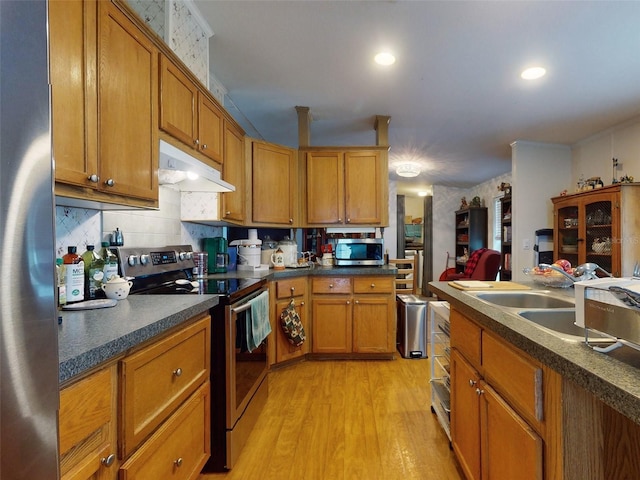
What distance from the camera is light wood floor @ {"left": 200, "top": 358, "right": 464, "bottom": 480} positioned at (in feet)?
5.15

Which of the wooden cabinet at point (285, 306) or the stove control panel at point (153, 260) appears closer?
the stove control panel at point (153, 260)

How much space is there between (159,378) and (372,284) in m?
2.17

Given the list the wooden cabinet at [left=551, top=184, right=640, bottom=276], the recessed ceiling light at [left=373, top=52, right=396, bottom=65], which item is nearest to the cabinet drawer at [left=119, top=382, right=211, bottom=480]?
the recessed ceiling light at [left=373, top=52, right=396, bottom=65]

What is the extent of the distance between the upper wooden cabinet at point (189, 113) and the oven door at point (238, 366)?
98cm

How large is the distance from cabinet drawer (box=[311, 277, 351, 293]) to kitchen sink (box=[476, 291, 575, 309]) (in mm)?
1525

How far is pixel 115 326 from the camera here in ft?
3.05

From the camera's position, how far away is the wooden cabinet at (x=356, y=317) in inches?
117

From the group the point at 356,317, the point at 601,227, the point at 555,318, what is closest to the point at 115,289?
the point at 555,318

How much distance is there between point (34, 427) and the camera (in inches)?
14.8

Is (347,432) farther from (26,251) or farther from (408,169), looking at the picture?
(408,169)

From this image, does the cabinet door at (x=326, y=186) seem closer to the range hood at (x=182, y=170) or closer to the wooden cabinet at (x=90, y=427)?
the range hood at (x=182, y=170)

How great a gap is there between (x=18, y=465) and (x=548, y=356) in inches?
37.3

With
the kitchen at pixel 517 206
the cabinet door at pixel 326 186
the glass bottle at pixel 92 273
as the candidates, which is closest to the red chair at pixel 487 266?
the kitchen at pixel 517 206

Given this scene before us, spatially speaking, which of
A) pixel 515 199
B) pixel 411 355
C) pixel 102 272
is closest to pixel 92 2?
pixel 102 272
